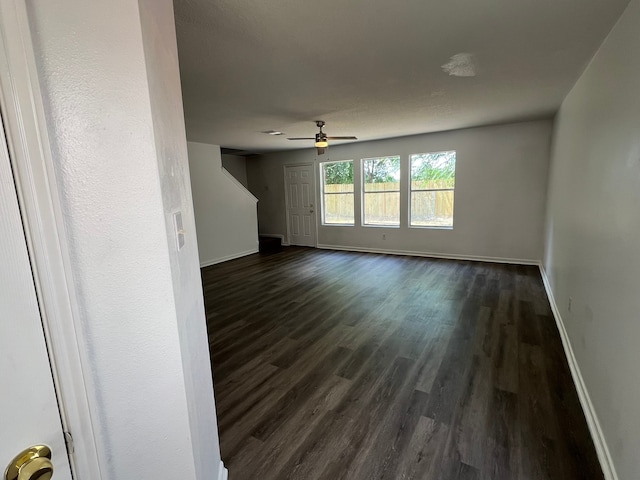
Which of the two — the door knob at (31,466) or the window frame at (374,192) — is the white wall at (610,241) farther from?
the window frame at (374,192)

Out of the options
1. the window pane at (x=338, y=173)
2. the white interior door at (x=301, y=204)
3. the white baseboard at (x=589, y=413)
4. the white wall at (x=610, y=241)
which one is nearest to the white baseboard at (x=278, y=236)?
the white interior door at (x=301, y=204)

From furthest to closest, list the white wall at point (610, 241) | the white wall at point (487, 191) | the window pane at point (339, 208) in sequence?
the window pane at point (339, 208) < the white wall at point (487, 191) < the white wall at point (610, 241)

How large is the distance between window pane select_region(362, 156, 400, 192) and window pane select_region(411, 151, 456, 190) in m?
0.35

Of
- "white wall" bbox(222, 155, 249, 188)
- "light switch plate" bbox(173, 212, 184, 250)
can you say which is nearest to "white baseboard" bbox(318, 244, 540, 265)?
"white wall" bbox(222, 155, 249, 188)

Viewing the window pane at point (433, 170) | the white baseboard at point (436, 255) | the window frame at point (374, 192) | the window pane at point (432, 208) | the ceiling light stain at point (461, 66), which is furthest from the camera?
the window frame at point (374, 192)

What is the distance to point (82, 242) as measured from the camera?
0.73 metres

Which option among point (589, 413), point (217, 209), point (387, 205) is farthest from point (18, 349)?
point (387, 205)

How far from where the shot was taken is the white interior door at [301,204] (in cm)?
755

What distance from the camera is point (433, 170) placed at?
233 inches

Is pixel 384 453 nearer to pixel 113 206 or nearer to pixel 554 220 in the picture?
pixel 113 206

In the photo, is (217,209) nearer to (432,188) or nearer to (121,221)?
(432,188)

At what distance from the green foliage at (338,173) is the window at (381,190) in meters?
0.37

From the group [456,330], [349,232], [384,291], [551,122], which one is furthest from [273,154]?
[456,330]

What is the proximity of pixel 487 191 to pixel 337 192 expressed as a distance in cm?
315
